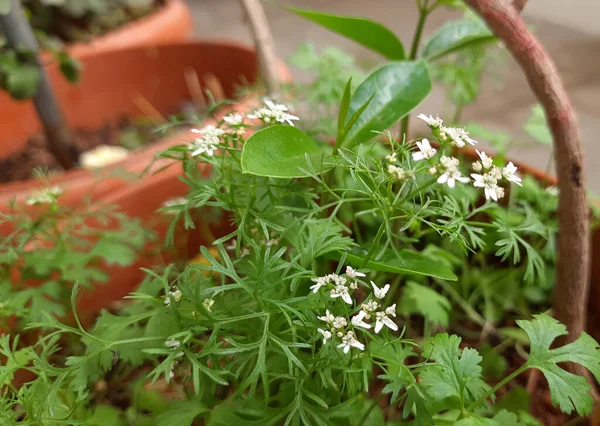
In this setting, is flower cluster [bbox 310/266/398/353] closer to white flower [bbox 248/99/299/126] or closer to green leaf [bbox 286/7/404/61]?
white flower [bbox 248/99/299/126]

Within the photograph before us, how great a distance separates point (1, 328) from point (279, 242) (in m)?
0.31

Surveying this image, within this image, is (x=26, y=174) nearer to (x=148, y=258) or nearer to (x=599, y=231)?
(x=148, y=258)

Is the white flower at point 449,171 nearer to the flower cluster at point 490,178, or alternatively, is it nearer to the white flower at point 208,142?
the flower cluster at point 490,178

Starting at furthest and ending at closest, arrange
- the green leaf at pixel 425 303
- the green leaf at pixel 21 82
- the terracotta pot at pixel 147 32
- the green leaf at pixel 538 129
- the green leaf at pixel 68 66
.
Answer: the terracotta pot at pixel 147 32 → the green leaf at pixel 68 66 → the green leaf at pixel 21 82 → the green leaf at pixel 538 129 → the green leaf at pixel 425 303

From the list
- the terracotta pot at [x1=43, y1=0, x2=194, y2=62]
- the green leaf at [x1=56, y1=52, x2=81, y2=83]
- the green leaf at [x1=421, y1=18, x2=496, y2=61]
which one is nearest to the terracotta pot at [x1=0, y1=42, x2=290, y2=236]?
the terracotta pot at [x1=43, y1=0, x2=194, y2=62]

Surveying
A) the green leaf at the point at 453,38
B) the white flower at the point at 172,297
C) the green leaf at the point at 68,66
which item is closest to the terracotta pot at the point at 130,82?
the green leaf at the point at 68,66

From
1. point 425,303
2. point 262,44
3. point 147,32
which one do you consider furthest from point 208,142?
point 147,32


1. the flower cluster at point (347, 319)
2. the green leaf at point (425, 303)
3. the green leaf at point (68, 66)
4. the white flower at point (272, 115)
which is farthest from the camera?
the green leaf at point (68, 66)

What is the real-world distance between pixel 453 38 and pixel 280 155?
37 centimetres

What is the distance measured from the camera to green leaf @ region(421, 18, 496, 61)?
25.9 inches

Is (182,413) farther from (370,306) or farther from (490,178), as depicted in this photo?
(490,178)

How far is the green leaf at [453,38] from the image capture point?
2.16 ft

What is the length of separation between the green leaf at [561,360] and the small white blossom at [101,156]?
0.86 meters

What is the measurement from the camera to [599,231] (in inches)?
27.5
